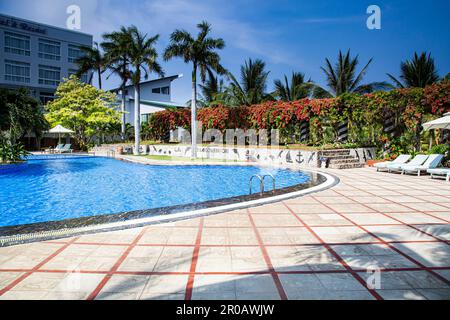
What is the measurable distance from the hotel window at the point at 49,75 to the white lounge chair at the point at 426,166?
43.0 metres

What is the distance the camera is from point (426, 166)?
11227mm

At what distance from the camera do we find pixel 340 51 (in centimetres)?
2538

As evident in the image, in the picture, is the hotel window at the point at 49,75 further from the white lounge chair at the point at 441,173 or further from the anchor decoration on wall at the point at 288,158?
the white lounge chair at the point at 441,173

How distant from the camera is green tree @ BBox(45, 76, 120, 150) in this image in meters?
28.4

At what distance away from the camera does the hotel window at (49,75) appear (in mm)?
38188

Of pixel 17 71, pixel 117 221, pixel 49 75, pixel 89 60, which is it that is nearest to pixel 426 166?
pixel 117 221

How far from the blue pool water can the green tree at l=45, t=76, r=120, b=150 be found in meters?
13.5

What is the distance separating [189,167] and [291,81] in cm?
1520

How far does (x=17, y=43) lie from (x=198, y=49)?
101 feet

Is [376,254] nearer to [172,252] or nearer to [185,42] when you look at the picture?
[172,252]

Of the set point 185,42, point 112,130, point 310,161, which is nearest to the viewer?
point 310,161

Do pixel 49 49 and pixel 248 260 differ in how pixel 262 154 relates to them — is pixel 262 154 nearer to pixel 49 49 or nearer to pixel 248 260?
pixel 248 260

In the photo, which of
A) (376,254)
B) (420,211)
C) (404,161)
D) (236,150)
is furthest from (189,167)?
(376,254)

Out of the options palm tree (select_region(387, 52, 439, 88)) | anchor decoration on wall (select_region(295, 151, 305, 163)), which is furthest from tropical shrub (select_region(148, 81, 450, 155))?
palm tree (select_region(387, 52, 439, 88))
